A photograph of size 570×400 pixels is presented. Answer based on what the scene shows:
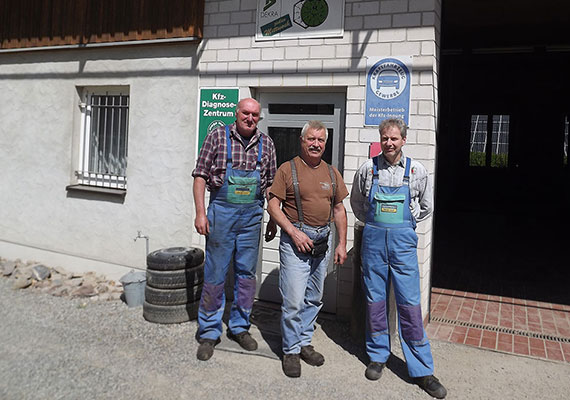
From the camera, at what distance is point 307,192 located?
4.02 m

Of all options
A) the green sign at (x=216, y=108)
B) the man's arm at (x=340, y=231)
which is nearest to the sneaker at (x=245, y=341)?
the man's arm at (x=340, y=231)

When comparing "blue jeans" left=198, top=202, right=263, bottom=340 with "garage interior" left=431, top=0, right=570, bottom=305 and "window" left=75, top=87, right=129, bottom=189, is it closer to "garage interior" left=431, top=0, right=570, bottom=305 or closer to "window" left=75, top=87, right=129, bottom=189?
"window" left=75, top=87, right=129, bottom=189

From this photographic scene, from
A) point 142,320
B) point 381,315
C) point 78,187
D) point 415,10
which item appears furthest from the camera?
point 78,187

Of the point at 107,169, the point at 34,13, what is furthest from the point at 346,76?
the point at 34,13

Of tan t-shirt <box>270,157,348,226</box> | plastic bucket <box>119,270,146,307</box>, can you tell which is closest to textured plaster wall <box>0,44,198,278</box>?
plastic bucket <box>119,270,146,307</box>

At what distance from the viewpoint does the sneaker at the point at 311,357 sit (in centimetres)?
427

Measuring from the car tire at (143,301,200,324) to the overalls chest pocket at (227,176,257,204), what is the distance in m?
1.45

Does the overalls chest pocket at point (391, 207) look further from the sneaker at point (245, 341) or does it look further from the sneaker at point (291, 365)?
the sneaker at point (245, 341)

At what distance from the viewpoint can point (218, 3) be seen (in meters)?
5.99

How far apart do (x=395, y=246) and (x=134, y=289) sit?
3.07 meters

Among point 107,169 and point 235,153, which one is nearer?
point 235,153

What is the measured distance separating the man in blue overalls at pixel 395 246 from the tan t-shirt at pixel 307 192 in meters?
0.34

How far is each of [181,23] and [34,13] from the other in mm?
2822

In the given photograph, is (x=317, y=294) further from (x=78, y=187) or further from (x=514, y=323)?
(x=78, y=187)
